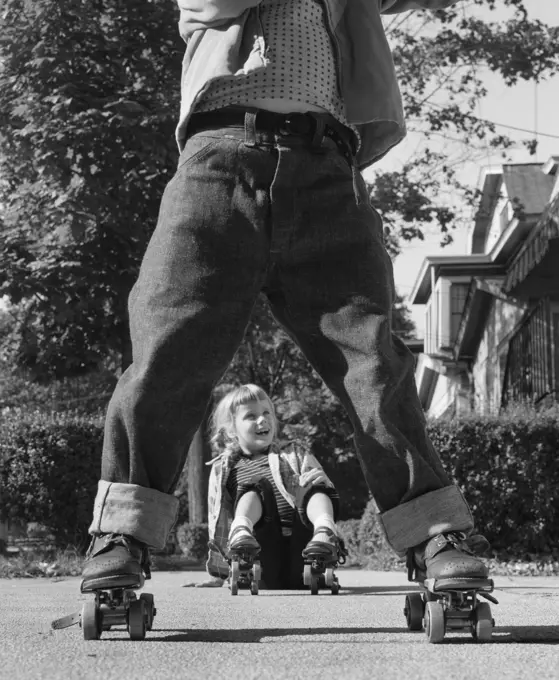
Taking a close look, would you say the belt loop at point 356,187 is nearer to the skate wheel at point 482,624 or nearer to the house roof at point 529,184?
the skate wheel at point 482,624

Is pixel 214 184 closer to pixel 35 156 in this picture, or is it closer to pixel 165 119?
pixel 165 119

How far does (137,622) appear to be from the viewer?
245 centimetres

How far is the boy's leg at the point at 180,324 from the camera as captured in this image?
2.65m

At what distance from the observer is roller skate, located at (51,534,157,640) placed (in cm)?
244

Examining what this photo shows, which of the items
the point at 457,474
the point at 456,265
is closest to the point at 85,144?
the point at 457,474

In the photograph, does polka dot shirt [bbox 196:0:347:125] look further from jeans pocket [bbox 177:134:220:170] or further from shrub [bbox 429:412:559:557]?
shrub [bbox 429:412:559:557]

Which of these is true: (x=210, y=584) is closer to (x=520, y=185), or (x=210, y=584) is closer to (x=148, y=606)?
(x=148, y=606)

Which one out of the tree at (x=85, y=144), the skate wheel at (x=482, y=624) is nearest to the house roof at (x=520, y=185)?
the tree at (x=85, y=144)

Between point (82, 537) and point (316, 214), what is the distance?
8553mm

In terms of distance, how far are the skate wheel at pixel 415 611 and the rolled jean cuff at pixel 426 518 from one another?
0.45 feet

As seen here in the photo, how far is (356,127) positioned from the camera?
321 cm

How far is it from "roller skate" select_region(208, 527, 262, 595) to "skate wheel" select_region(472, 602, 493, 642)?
8.51 ft

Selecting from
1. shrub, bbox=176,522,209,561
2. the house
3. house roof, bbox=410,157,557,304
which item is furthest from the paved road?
house roof, bbox=410,157,557,304

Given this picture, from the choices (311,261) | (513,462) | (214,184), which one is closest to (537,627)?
(311,261)
